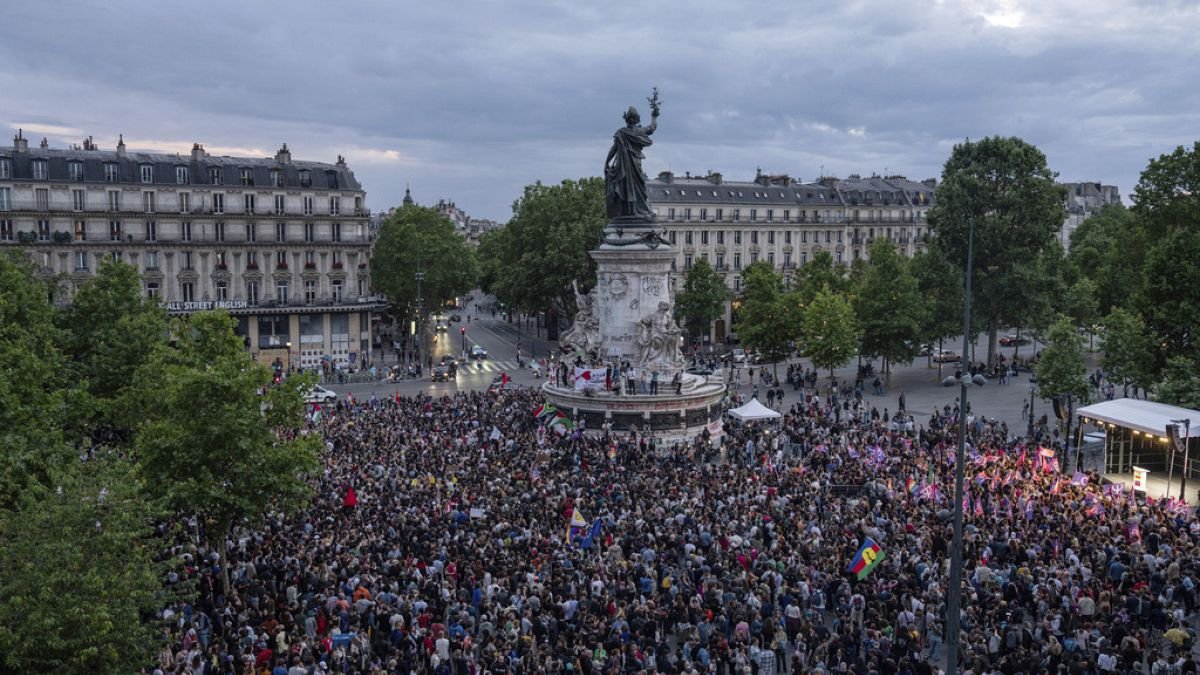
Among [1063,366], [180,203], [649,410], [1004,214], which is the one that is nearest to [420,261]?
[180,203]

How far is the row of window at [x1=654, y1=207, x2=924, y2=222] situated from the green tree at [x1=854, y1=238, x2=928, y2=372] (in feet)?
98.3

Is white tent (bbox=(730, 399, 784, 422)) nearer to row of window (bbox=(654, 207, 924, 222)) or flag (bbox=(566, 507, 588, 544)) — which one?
flag (bbox=(566, 507, 588, 544))

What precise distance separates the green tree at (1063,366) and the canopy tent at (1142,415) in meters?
8.24

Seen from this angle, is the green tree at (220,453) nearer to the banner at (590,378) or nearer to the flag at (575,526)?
the flag at (575,526)

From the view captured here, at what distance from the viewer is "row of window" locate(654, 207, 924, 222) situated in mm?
93125

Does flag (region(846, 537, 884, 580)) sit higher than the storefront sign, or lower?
higher

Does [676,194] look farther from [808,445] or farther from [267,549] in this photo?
[267,549]

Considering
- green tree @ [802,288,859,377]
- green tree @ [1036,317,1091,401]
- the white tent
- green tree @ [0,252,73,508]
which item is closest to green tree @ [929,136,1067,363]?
green tree @ [802,288,859,377]

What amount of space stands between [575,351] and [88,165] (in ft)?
138

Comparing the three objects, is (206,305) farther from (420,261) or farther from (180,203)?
(420,261)

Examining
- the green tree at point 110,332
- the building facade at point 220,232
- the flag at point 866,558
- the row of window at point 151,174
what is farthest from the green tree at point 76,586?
the row of window at point 151,174

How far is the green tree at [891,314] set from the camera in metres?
62.9

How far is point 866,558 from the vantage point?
2280 centimetres

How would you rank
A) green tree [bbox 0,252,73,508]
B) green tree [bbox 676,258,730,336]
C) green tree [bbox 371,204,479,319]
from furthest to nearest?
green tree [bbox 371,204,479,319] < green tree [bbox 676,258,730,336] < green tree [bbox 0,252,73,508]
